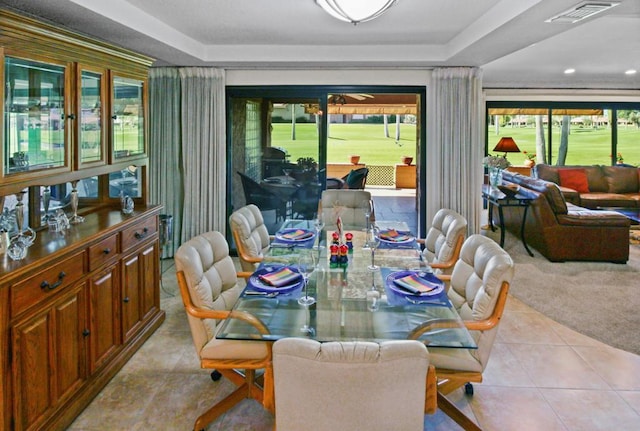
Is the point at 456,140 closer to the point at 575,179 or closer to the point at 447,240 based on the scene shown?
the point at 447,240

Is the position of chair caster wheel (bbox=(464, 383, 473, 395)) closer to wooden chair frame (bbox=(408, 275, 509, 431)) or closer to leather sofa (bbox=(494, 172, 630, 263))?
wooden chair frame (bbox=(408, 275, 509, 431))

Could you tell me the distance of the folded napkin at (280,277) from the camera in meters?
2.91

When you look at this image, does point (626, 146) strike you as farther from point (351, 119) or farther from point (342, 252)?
point (351, 119)

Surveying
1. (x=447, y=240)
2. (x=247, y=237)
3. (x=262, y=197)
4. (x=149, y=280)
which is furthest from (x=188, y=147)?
(x=447, y=240)

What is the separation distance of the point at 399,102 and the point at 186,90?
5515 millimetres

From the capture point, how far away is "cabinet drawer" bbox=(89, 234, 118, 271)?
308 cm

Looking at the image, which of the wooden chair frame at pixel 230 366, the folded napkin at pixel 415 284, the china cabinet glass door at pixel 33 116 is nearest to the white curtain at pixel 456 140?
the folded napkin at pixel 415 284

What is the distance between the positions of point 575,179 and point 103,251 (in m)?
8.33

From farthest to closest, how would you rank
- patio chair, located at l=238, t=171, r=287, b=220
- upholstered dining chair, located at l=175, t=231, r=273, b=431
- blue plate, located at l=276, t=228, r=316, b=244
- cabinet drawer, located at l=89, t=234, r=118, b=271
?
patio chair, located at l=238, t=171, r=287, b=220 < blue plate, located at l=276, t=228, r=316, b=244 < cabinet drawer, located at l=89, t=234, r=118, b=271 < upholstered dining chair, located at l=175, t=231, r=273, b=431

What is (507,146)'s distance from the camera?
9.52 metres

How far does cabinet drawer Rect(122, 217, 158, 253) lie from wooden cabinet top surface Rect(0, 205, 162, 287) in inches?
1.6

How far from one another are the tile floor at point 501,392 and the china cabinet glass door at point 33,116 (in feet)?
4.64

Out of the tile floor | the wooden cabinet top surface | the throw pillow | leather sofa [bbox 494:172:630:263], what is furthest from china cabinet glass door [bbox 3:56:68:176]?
the throw pillow

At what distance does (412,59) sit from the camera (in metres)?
5.64
